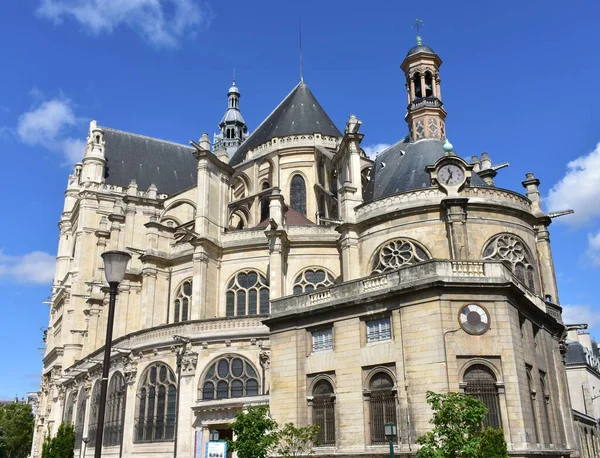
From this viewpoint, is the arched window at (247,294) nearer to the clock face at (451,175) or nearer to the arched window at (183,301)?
the arched window at (183,301)

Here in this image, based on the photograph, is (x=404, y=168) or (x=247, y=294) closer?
(x=247, y=294)

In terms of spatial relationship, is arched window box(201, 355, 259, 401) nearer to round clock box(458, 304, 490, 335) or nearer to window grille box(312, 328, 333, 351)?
window grille box(312, 328, 333, 351)

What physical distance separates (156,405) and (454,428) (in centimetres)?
1647

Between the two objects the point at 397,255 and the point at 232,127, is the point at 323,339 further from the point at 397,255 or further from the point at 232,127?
the point at 232,127

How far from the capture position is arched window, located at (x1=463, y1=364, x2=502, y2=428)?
16.8 metres

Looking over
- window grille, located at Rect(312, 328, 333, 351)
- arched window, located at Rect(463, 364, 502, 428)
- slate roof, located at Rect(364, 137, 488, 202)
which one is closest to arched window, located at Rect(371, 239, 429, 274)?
slate roof, located at Rect(364, 137, 488, 202)

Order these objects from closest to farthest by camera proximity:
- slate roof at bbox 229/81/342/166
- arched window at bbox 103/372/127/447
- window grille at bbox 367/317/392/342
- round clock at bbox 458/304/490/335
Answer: round clock at bbox 458/304/490/335 → window grille at bbox 367/317/392/342 → arched window at bbox 103/372/127/447 → slate roof at bbox 229/81/342/166

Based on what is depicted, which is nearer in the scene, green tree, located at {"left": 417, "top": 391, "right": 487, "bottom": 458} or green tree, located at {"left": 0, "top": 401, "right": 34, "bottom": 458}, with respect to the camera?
green tree, located at {"left": 417, "top": 391, "right": 487, "bottom": 458}

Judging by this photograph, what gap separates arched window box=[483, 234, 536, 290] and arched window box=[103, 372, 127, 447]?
18.3m

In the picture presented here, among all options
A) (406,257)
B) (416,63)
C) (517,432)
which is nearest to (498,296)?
(517,432)

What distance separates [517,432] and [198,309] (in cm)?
1730

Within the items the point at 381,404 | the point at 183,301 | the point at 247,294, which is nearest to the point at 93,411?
the point at 183,301

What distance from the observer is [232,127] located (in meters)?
79.8

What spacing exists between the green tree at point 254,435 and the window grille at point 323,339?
8.71 feet
